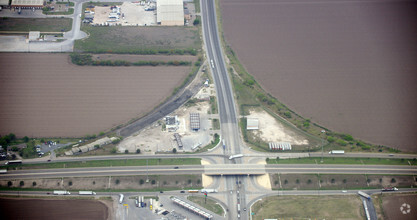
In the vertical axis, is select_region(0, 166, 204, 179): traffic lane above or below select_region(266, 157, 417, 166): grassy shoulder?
below

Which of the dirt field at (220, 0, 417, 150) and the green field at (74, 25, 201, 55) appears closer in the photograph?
the dirt field at (220, 0, 417, 150)

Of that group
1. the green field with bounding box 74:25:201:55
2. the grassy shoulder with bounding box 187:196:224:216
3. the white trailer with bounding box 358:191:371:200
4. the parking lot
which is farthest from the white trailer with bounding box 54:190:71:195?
the white trailer with bounding box 358:191:371:200

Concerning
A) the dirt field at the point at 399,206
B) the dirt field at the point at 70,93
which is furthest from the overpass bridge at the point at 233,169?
the dirt field at the point at 399,206

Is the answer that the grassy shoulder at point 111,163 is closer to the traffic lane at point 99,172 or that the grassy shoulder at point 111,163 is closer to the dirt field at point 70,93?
the traffic lane at point 99,172

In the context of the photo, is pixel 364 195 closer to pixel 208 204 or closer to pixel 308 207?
Answer: pixel 308 207

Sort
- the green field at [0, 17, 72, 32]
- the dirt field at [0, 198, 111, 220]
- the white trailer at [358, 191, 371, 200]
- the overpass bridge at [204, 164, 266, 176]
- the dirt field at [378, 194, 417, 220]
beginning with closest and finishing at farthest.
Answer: the dirt field at [0, 198, 111, 220] → the dirt field at [378, 194, 417, 220] → the white trailer at [358, 191, 371, 200] → the overpass bridge at [204, 164, 266, 176] → the green field at [0, 17, 72, 32]

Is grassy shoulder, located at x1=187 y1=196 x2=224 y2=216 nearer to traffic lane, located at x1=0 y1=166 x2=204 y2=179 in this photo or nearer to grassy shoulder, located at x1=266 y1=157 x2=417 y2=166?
traffic lane, located at x1=0 y1=166 x2=204 y2=179

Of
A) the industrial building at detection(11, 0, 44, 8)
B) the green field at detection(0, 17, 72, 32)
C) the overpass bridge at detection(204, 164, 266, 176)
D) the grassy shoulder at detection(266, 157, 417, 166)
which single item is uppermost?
the industrial building at detection(11, 0, 44, 8)

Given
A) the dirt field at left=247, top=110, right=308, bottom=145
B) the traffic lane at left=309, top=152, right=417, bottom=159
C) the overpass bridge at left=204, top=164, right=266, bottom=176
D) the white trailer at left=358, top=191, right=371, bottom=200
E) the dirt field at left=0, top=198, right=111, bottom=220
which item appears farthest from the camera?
the dirt field at left=247, top=110, right=308, bottom=145
